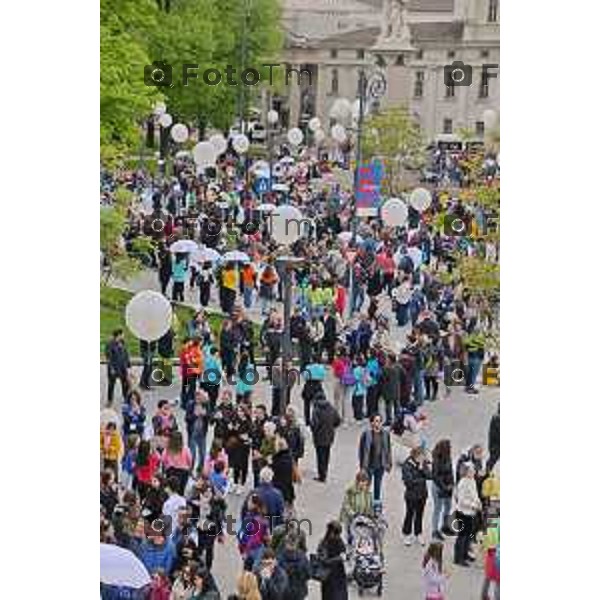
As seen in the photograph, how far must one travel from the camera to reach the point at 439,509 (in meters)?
10.4

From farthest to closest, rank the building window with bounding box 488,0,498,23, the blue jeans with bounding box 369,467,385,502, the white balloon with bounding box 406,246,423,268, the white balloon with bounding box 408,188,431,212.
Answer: the white balloon with bounding box 406,246,423,268
the white balloon with bounding box 408,188,431,212
the blue jeans with bounding box 369,467,385,502
the building window with bounding box 488,0,498,23

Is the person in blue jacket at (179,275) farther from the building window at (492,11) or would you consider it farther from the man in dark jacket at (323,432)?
the building window at (492,11)

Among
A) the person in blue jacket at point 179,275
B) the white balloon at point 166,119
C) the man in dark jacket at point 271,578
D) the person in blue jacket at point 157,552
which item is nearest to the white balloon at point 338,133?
the white balloon at point 166,119

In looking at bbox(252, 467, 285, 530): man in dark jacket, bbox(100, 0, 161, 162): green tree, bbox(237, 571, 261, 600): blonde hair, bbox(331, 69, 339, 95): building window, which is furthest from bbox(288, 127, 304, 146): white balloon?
bbox(237, 571, 261, 600): blonde hair

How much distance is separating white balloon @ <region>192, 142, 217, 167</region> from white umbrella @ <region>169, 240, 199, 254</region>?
55cm

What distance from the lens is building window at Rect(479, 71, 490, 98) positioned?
10164mm

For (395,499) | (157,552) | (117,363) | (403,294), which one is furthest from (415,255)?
(157,552)

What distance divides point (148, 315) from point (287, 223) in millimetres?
1099

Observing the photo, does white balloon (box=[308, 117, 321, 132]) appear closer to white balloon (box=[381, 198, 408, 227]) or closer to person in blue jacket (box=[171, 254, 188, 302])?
white balloon (box=[381, 198, 408, 227])

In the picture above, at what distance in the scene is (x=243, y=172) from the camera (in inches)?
424

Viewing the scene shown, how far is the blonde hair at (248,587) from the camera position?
33.7 ft

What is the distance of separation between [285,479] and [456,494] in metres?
1.10

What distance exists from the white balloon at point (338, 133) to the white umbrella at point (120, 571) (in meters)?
2.99
